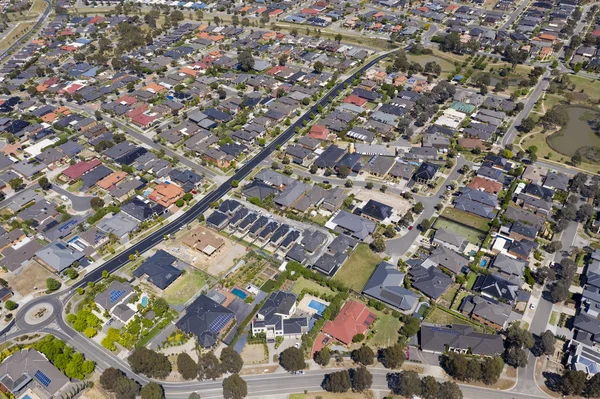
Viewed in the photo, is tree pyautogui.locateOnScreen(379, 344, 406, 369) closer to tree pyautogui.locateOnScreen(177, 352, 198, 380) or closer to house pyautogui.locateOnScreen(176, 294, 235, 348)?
house pyautogui.locateOnScreen(176, 294, 235, 348)

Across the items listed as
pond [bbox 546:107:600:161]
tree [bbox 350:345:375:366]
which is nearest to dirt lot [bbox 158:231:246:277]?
tree [bbox 350:345:375:366]

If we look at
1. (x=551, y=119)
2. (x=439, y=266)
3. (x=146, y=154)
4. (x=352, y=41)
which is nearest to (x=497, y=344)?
(x=439, y=266)

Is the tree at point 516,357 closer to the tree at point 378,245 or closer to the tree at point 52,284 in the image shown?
A: the tree at point 378,245

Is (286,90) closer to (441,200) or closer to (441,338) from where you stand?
(441,200)

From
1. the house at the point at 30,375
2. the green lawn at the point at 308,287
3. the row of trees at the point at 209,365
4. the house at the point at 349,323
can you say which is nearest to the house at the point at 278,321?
the house at the point at 349,323

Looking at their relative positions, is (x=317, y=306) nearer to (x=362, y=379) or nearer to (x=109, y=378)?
(x=362, y=379)

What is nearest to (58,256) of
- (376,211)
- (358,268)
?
(358,268)
